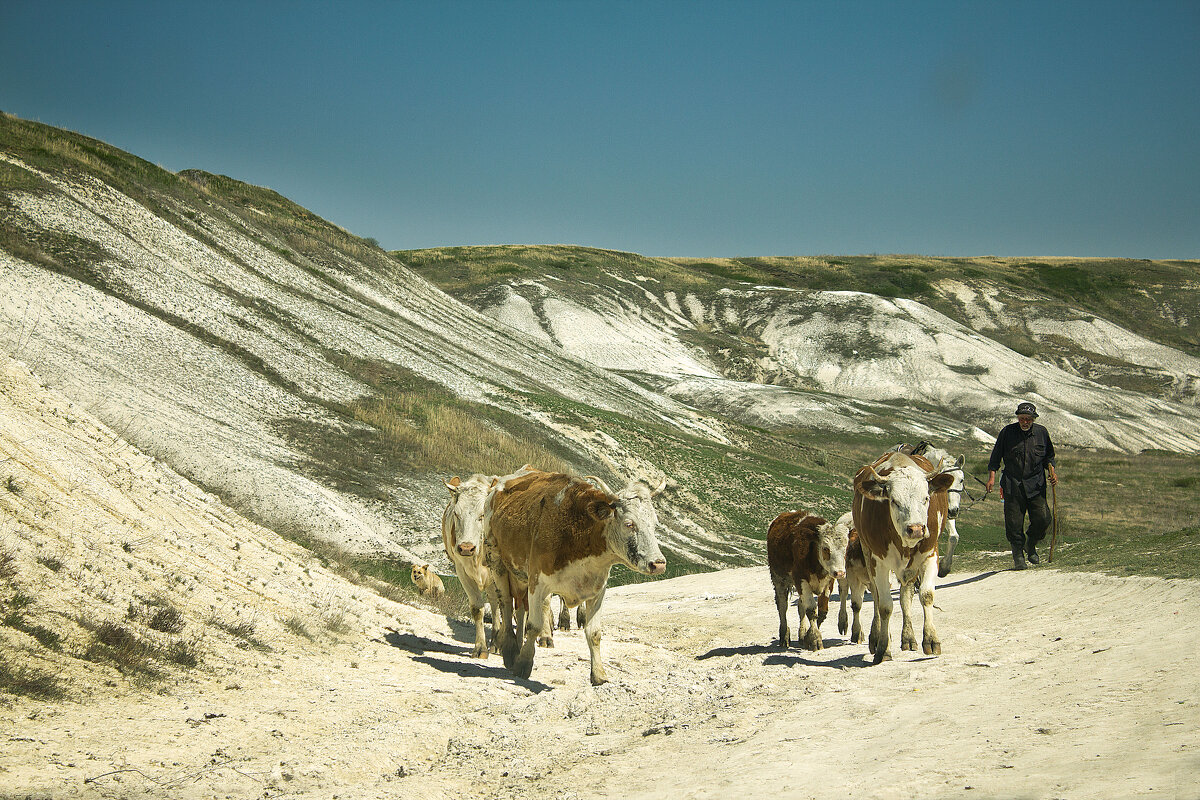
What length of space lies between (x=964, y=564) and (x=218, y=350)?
80.7 ft

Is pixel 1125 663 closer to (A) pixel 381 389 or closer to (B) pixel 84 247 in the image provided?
(A) pixel 381 389

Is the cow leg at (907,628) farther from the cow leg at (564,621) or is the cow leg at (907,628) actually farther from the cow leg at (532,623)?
the cow leg at (564,621)

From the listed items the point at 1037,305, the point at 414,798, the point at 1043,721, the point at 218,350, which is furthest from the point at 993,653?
the point at 1037,305

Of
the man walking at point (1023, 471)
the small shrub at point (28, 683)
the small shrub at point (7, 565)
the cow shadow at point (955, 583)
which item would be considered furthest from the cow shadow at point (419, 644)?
the man walking at point (1023, 471)

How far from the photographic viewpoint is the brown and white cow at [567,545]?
10.1 meters

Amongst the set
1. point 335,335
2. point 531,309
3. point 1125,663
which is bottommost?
point 1125,663

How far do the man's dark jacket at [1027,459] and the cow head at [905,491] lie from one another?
575cm

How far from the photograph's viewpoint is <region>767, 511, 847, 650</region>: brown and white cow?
42.5 feet

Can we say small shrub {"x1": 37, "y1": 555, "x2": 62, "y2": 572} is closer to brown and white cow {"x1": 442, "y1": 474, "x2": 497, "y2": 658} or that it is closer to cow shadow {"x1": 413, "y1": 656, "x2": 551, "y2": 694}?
cow shadow {"x1": 413, "y1": 656, "x2": 551, "y2": 694}

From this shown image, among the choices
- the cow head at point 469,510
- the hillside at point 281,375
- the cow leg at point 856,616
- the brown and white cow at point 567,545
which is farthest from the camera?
the hillside at point 281,375

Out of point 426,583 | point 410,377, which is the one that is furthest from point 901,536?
point 410,377

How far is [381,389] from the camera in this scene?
35469 mm

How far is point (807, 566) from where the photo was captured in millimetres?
13250

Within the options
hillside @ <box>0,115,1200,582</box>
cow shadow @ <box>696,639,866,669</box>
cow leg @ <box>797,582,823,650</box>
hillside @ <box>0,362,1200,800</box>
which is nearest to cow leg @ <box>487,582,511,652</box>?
hillside @ <box>0,362,1200,800</box>
